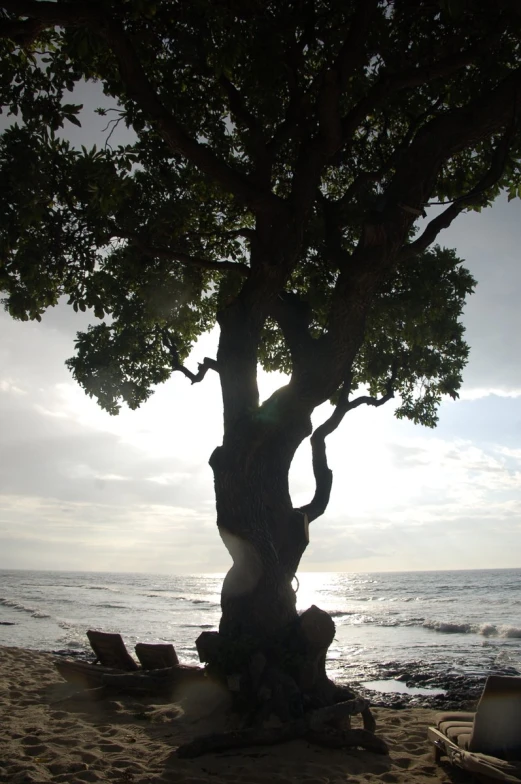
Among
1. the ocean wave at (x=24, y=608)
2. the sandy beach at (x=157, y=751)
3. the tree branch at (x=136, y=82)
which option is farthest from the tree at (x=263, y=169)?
the ocean wave at (x=24, y=608)

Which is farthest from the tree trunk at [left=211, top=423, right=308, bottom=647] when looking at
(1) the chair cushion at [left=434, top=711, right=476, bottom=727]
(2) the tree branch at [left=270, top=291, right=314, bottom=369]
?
(1) the chair cushion at [left=434, top=711, right=476, bottom=727]

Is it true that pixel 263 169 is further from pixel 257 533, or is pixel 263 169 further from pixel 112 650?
pixel 112 650

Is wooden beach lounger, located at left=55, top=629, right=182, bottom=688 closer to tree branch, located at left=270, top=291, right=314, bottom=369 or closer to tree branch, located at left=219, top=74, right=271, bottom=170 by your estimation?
tree branch, located at left=270, top=291, right=314, bottom=369

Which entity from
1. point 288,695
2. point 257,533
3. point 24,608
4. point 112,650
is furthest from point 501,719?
point 24,608

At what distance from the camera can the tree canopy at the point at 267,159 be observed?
27.8 feet

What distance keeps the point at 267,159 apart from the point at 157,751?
8988 mm

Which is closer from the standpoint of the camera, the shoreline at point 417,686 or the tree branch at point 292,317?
the tree branch at point 292,317

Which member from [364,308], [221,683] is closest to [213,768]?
[221,683]

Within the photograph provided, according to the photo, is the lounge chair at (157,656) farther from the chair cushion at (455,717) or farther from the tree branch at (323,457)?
the chair cushion at (455,717)

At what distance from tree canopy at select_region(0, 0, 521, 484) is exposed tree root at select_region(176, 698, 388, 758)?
4.40 m

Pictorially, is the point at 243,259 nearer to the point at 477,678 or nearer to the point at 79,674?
the point at 79,674

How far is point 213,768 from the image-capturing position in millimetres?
6422

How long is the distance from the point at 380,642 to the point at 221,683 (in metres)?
17.3

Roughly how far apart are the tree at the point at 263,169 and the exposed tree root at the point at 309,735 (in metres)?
1.16
